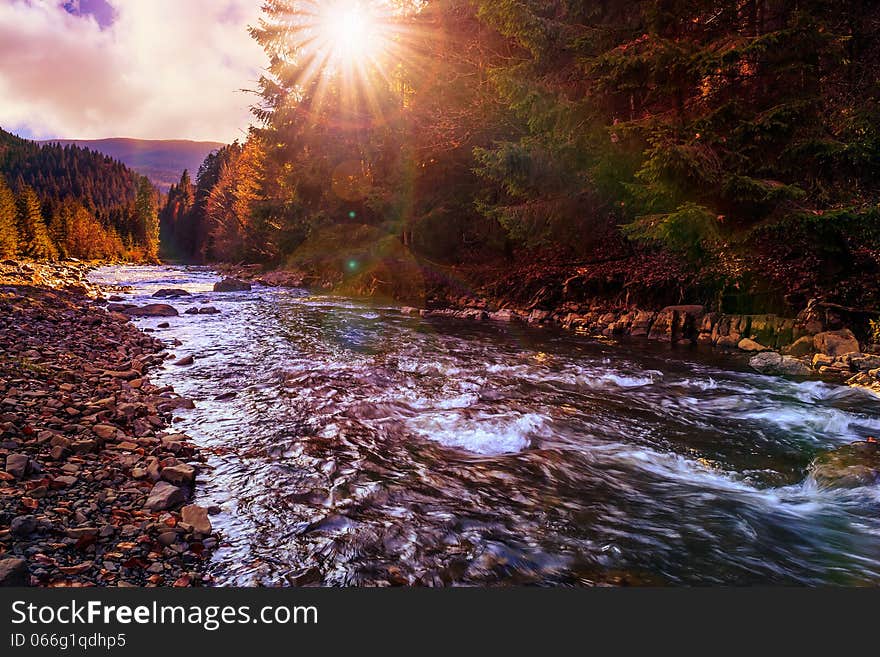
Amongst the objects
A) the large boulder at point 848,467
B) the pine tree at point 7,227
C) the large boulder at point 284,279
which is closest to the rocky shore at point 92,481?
the large boulder at point 848,467

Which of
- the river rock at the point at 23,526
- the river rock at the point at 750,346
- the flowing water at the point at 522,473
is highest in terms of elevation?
the river rock at the point at 750,346

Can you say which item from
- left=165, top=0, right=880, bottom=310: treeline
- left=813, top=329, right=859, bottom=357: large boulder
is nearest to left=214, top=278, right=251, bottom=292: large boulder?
left=165, top=0, right=880, bottom=310: treeline

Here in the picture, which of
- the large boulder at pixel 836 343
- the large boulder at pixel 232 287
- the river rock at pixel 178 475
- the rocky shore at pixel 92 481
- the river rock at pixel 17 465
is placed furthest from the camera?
the large boulder at pixel 232 287

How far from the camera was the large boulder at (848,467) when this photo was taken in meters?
4.22

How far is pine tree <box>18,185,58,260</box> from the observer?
175 feet

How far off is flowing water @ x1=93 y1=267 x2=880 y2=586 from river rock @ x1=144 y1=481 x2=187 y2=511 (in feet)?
0.61

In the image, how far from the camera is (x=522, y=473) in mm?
4504

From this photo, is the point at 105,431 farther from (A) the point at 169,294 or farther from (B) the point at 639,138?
(A) the point at 169,294

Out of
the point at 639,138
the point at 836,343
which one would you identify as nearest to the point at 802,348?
the point at 836,343

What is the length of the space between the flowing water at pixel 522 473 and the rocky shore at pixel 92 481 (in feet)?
0.82

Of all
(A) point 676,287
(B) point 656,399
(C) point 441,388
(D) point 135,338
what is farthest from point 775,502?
(D) point 135,338

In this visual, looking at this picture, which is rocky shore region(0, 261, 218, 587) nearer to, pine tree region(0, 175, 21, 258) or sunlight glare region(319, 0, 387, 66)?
sunlight glare region(319, 0, 387, 66)

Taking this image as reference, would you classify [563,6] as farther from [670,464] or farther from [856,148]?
[670,464]

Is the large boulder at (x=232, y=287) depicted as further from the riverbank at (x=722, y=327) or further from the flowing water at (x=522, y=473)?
the flowing water at (x=522, y=473)
